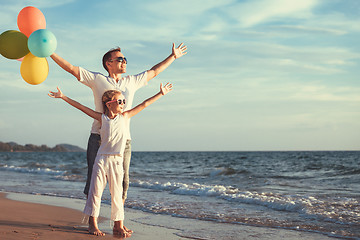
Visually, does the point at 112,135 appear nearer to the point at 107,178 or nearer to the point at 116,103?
the point at 116,103

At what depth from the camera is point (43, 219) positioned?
549 centimetres

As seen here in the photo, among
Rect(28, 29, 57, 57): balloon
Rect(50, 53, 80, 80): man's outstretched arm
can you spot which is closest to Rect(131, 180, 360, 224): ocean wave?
Rect(50, 53, 80, 80): man's outstretched arm

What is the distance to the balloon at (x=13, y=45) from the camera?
176 inches

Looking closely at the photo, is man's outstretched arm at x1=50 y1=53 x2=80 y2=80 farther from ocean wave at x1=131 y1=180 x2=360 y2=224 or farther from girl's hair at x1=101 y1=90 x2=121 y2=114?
ocean wave at x1=131 y1=180 x2=360 y2=224

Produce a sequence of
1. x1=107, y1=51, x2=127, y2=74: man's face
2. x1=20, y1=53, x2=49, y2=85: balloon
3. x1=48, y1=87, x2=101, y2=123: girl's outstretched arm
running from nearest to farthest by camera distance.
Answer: x1=48, y1=87, x2=101, y2=123: girl's outstretched arm < x1=107, y1=51, x2=127, y2=74: man's face < x1=20, y1=53, x2=49, y2=85: balloon

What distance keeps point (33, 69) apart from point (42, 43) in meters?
0.49

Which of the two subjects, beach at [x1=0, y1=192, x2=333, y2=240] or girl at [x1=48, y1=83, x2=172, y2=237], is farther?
beach at [x1=0, y1=192, x2=333, y2=240]

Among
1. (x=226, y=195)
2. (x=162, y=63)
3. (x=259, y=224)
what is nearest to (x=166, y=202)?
(x=226, y=195)

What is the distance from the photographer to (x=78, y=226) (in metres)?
5.00

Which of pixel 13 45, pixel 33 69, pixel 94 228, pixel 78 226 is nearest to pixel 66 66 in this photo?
pixel 33 69

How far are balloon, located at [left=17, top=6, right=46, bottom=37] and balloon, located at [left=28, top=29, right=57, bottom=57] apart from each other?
0.43 m

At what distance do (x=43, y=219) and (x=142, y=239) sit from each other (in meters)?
1.80

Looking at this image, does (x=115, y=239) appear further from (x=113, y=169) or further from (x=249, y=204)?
(x=249, y=204)

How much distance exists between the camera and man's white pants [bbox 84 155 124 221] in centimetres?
420
